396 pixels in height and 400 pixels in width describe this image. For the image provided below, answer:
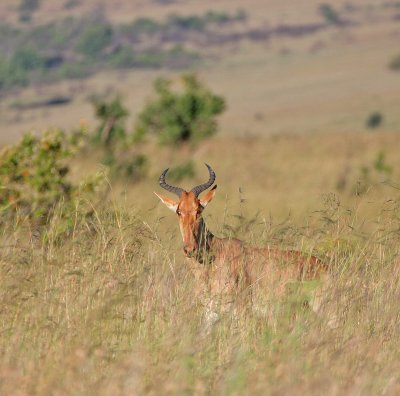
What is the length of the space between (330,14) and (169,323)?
150044 millimetres

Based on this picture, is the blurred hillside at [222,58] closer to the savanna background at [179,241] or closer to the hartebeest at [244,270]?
the savanna background at [179,241]

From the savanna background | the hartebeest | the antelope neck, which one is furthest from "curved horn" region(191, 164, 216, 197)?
the hartebeest

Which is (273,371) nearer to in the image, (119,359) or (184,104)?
(119,359)

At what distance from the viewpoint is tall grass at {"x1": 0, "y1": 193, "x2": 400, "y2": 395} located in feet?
17.1

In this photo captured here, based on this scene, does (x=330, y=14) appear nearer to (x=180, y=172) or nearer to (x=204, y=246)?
(x=180, y=172)

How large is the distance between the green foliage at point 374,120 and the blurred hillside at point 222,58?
2.62ft

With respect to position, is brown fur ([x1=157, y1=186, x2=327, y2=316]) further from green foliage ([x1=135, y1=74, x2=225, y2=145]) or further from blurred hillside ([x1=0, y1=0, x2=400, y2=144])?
blurred hillside ([x1=0, y1=0, x2=400, y2=144])

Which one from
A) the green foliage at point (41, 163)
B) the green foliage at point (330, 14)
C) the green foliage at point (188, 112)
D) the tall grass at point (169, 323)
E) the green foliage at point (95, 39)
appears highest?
the tall grass at point (169, 323)

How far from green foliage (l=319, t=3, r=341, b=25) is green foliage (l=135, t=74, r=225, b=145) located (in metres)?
117

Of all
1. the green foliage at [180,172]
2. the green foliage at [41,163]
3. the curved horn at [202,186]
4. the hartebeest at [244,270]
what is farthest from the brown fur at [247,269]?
the green foliage at [180,172]

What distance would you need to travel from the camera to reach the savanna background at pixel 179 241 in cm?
542

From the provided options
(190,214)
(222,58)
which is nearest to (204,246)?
(190,214)

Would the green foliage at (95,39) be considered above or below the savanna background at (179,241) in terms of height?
below

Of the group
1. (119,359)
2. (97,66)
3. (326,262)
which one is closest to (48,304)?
(119,359)
